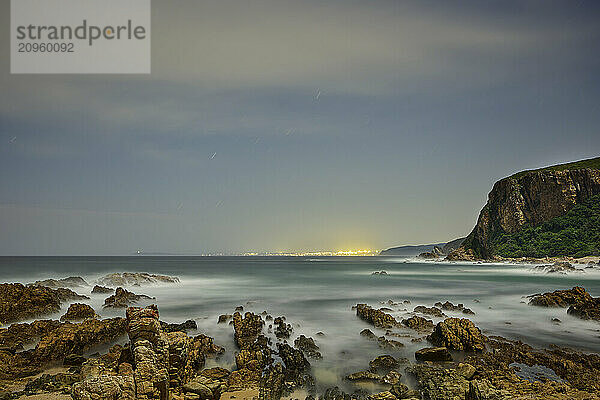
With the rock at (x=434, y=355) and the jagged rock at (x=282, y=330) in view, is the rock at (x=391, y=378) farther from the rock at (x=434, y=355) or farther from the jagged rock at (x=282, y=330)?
the jagged rock at (x=282, y=330)

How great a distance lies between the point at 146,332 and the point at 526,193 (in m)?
123

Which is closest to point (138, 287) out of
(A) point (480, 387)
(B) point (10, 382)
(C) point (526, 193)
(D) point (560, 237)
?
(B) point (10, 382)

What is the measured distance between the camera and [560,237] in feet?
313

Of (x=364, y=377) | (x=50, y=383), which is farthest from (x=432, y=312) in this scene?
(x=50, y=383)

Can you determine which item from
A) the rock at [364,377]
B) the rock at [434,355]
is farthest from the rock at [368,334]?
the rock at [364,377]

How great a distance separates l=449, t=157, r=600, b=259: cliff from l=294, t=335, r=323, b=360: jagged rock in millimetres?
103939

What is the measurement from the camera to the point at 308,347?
540 inches

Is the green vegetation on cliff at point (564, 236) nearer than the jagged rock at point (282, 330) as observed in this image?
No

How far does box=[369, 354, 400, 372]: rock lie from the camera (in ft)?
36.3

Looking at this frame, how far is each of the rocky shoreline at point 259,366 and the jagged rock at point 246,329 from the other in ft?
0.16

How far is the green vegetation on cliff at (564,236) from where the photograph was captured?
92.0m

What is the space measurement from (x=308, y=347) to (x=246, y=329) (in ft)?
10.0

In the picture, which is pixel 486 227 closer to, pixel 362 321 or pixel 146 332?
pixel 362 321

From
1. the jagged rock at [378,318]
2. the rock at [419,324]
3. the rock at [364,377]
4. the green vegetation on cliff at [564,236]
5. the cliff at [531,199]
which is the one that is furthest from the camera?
the cliff at [531,199]
